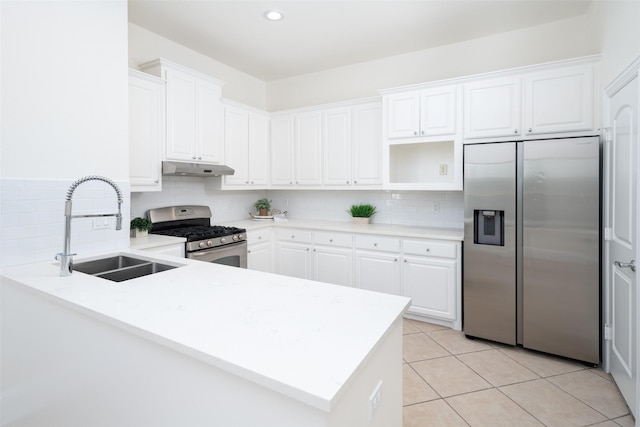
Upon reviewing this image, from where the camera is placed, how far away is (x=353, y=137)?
4.04 m

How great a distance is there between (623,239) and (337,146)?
9.19 feet

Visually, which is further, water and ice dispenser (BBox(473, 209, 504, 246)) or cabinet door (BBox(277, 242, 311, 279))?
cabinet door (BBox(277, 242, 311, 279))

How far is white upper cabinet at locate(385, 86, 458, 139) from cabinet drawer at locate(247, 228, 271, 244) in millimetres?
1821

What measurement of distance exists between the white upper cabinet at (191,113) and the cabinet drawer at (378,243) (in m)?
1.83

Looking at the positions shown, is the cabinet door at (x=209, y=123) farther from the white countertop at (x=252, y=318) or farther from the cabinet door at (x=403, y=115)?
the white countertop at (x=252, y=318)

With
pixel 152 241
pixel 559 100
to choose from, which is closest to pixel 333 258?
pixel 152 241

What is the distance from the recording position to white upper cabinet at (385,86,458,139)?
3334 millimetres

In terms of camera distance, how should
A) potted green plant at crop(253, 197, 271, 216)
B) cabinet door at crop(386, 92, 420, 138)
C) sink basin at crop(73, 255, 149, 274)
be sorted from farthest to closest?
potted green plant at crop(253, 197, 271, 216) < cabinet door at crop(386, 92, 420, 138) < sink basin at crop(73, 255, 149, 274)

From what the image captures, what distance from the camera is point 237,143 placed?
Result: 13.4ft

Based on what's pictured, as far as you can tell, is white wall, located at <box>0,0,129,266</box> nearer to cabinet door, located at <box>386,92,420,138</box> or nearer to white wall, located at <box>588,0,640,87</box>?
cabinet door, located at <box>386,92,420,138</box>

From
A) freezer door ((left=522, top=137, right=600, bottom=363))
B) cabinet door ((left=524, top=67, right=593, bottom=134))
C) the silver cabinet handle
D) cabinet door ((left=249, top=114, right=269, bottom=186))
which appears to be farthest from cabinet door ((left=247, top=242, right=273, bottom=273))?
the silver cabinet handle

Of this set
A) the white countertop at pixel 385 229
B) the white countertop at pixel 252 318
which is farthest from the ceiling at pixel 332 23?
the white countertop at pixel 252 318

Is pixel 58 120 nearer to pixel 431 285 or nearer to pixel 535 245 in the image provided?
pixel 431 285

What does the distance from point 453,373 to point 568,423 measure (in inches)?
28.5
